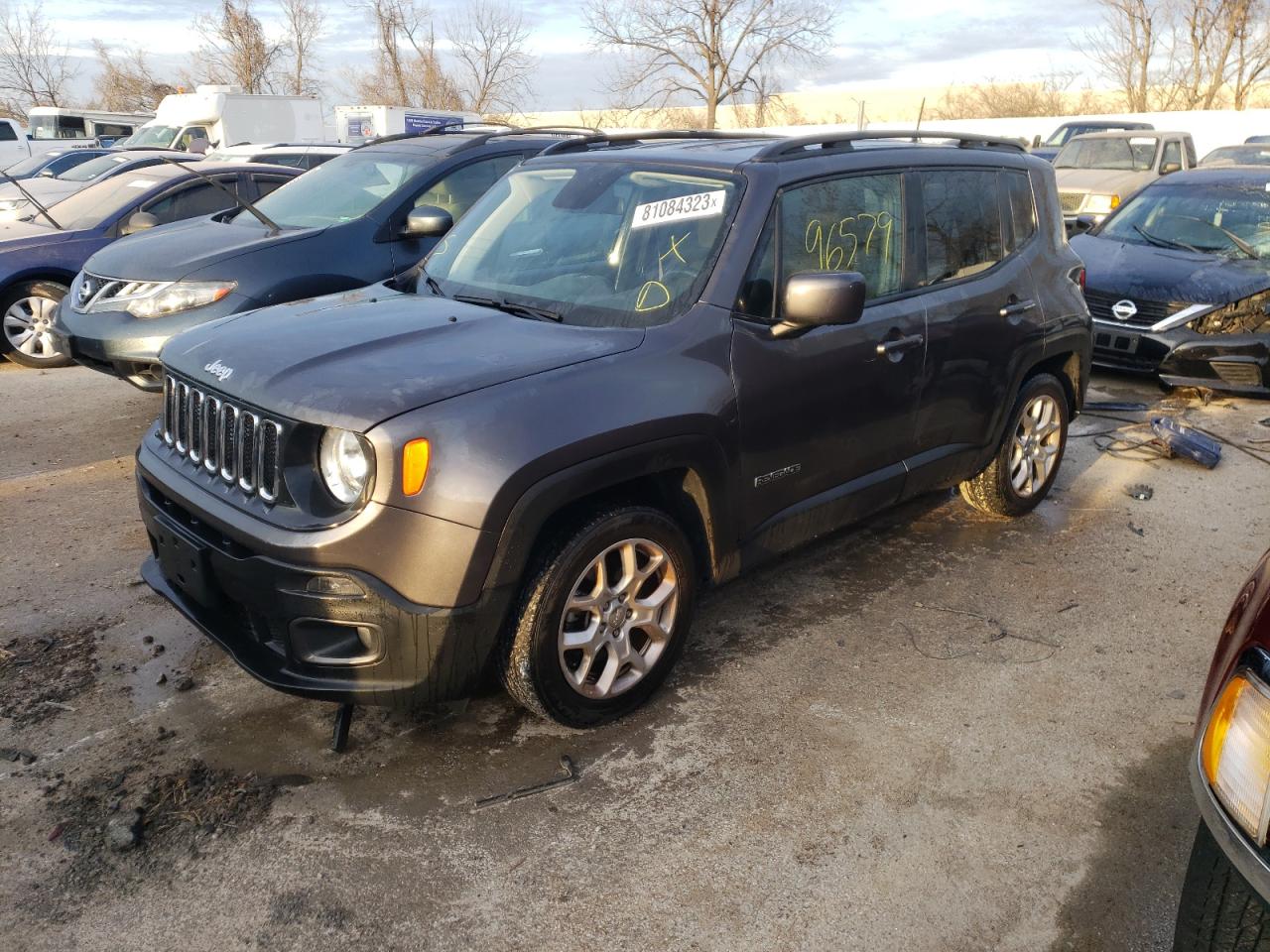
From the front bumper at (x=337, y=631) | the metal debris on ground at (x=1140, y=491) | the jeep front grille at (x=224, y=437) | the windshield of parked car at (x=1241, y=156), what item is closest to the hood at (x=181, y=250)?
the jeep front grille at (x=224, y=437)

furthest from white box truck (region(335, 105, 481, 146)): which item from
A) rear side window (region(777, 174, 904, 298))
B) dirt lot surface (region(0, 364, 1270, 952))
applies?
dirt lot surface (region(0, 364, 1270, 952))

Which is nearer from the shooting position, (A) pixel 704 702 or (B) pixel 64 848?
(B) pixel 64 848

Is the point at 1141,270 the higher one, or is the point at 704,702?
the point at 1141,270

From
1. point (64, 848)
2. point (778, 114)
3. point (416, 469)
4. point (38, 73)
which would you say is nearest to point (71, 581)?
point (64, 848)

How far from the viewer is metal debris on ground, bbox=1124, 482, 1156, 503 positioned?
5.68m

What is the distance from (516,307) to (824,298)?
108cm

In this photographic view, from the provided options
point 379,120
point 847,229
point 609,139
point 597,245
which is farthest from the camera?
point 379,120

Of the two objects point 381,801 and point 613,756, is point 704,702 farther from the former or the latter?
point 381,801

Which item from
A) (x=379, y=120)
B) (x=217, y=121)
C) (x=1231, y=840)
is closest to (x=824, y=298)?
(x=1231, y=840)

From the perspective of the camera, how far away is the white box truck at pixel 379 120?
25906 millimetres

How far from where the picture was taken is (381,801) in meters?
2.97

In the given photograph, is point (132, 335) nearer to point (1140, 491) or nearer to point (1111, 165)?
point (1140, 491)

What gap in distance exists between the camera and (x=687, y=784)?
10.1 feet

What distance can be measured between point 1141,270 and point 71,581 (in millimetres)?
7565
